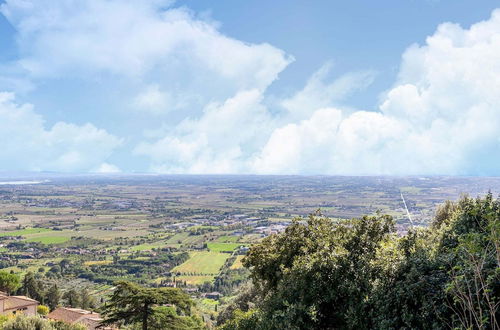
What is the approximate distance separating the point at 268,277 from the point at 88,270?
55.5 m

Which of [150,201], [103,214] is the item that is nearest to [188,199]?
[150,201]

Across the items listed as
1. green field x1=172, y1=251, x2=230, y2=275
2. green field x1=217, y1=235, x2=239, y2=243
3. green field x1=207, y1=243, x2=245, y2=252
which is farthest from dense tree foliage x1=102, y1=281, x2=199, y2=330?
green field x1=217, y1=235, x2=239, y2=243

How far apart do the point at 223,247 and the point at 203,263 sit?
37.9 feet

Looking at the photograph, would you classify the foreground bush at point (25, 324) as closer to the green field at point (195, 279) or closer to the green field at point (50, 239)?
the green field at point (195, 279)

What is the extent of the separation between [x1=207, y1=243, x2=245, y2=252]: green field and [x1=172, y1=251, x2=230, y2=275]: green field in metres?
2.65

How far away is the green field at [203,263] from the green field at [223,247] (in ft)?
8.68

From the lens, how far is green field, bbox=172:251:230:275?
189ft

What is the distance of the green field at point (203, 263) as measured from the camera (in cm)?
5750

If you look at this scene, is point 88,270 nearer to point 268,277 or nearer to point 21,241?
point 21,241

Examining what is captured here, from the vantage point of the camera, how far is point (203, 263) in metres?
62.1

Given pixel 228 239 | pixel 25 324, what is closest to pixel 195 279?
pixel 228 239

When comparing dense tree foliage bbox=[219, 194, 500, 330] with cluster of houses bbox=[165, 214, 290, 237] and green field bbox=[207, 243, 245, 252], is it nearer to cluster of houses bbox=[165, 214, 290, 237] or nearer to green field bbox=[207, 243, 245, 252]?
green field bbox=[207, 243, 245, 252]

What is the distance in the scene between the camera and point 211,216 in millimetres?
119250

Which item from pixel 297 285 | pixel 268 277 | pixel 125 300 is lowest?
pixel 125 300
